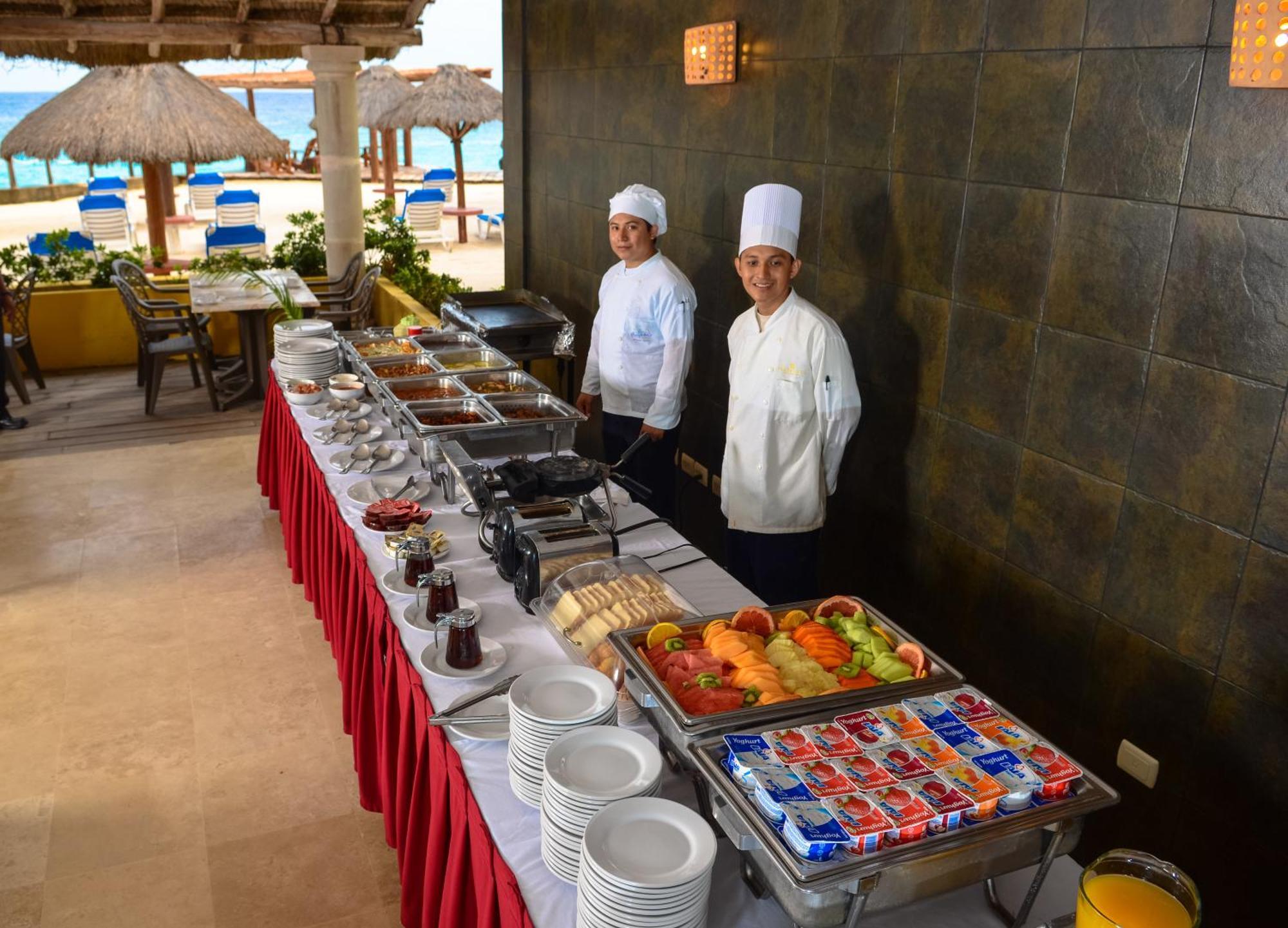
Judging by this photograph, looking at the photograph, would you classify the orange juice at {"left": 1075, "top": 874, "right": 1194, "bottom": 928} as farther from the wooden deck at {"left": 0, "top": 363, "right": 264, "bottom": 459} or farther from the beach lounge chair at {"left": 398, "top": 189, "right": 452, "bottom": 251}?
the beach lounge chair at {"left": 398, "top": 189, "right": 452, "bottom": 251}

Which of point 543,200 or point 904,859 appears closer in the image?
point 904,859

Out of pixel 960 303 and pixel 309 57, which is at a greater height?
pixel 309 57

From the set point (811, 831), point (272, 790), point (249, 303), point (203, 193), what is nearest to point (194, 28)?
point (249, 303)

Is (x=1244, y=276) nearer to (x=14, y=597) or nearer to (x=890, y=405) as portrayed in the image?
(x=890, y=405)

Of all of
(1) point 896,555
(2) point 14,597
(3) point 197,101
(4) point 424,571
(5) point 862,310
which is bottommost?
(2) point 14,597

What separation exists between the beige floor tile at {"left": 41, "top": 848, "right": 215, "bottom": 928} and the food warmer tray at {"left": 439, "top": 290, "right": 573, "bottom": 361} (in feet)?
7.47

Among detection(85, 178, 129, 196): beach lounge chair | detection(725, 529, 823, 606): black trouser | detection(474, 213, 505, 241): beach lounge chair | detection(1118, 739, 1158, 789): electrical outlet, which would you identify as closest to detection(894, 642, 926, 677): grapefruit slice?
detection(1118, 739, 1158, 789): electrical outlet

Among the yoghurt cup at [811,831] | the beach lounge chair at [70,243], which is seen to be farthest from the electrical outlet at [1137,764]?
the beach lounge chair at [70,243]

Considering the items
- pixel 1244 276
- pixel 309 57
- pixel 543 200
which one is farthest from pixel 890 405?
pixel 309 57

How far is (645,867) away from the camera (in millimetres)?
1146

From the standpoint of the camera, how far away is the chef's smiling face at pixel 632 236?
316 centimetres

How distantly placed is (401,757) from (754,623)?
0.75m

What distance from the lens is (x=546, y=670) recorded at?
1539 millimetres

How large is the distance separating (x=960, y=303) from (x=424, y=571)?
138 cm
